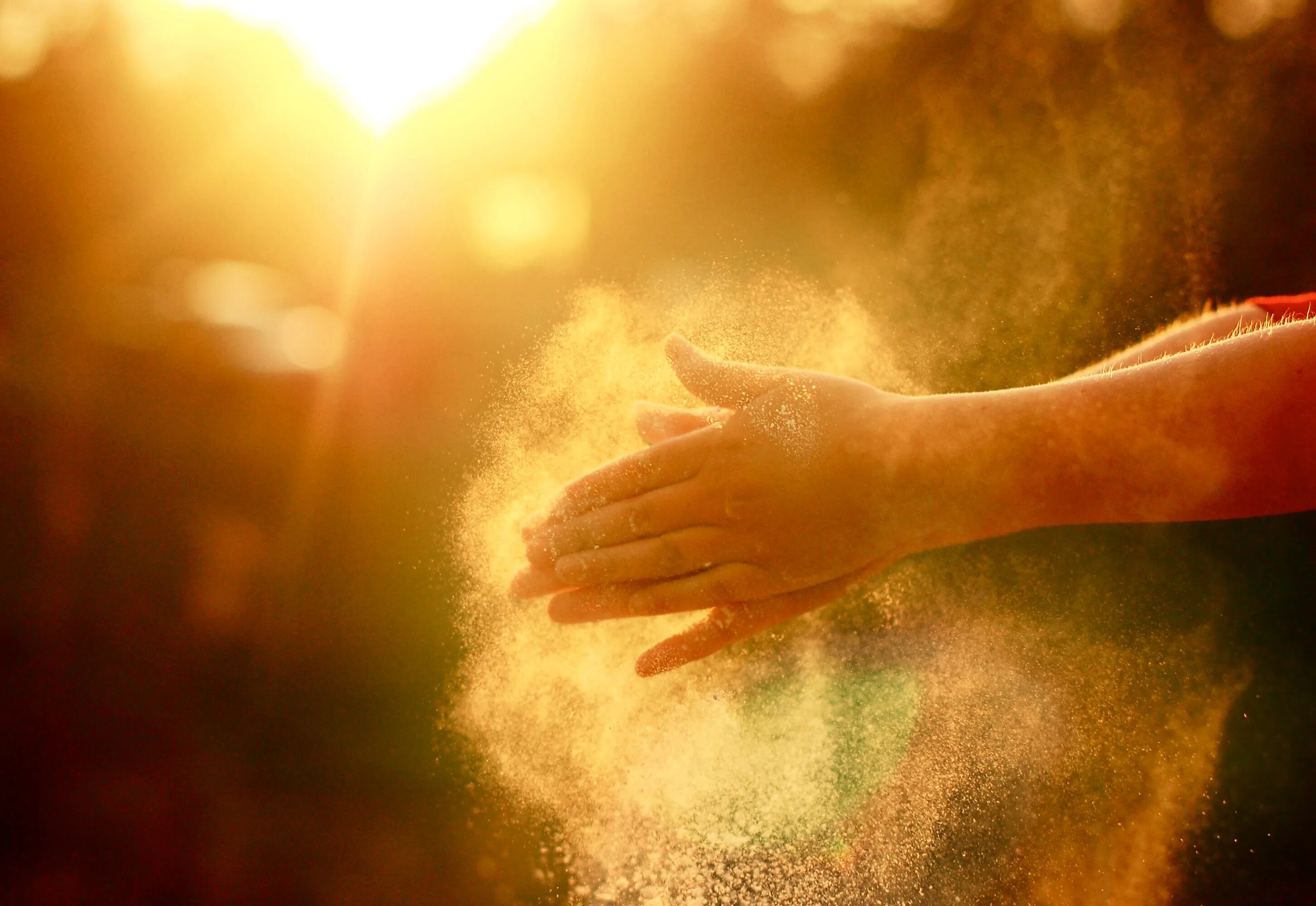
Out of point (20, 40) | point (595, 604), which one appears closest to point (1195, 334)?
point (595, 604)

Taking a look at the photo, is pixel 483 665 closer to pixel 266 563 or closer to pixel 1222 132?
pixel 266 563

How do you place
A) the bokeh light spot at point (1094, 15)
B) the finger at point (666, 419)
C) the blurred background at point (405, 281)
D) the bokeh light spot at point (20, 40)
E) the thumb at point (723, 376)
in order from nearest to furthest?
the thumb at point (723, 376) → the finger at point (666, 419) → the blurred background at point (405, 281) → the bokeh light spot at point (20, 40) → the bokeh light spot at point (1094, 15)

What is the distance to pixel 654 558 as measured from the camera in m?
0.80

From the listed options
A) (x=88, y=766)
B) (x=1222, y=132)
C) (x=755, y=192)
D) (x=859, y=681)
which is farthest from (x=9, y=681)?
(x=1222, y=132)

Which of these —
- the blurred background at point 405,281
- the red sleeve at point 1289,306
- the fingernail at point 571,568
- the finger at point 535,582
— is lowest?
the fingernail at point 571,568

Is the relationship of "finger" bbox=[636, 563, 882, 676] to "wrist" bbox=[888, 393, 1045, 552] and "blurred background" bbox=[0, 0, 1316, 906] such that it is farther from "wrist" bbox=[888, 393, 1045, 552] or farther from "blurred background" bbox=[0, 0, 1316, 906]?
"blurred background" bbox=[0, 0, 1316, 906]

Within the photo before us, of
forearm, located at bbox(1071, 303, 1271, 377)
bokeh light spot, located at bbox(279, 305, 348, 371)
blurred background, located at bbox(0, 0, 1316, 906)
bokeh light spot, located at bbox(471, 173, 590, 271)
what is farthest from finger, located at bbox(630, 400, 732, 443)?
bokeh light spot, located at bbox(471, 173, 590, 271)

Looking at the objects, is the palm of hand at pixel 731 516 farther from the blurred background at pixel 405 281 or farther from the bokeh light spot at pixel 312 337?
the bokeh light spot at pixel 312 337

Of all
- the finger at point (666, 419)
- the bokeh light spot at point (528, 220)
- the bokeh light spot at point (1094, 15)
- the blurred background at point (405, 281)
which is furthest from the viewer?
the bokeh light spot at point (528, 220)

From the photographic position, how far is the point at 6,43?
174cm

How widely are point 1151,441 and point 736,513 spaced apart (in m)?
0.44

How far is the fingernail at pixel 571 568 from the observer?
818 millimetres

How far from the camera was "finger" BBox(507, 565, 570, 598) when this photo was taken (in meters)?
0.87

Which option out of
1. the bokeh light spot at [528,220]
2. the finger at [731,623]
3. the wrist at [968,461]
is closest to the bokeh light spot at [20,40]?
the bokeh light spot at [528,220]
